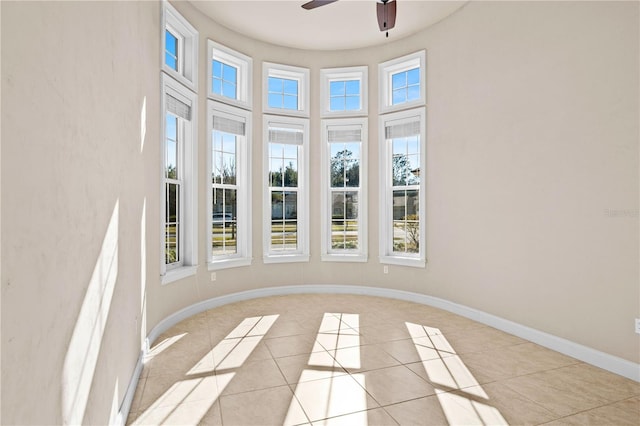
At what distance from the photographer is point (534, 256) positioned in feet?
11.4

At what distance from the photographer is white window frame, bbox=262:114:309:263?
5.13 meters

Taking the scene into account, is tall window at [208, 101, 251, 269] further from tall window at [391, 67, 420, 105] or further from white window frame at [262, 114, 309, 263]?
tall window at [391, 67, 420, 105]

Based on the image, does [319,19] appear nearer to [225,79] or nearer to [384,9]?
[384,9]

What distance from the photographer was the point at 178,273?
3.93 m

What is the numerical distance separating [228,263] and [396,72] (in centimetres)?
362

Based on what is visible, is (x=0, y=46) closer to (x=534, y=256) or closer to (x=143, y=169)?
(x=143, y=169)

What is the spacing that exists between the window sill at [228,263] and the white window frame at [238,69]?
2.08 m

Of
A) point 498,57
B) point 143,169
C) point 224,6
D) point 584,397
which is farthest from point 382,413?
point 224,6

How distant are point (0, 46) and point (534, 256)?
395cm

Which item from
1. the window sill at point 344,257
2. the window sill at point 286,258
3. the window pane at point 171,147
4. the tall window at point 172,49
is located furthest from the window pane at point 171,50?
the window sill at point 344,257

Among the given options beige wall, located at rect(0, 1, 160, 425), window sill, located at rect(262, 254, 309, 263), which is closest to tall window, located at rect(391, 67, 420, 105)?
window sill, located at rect(262, 254, 309, 263)

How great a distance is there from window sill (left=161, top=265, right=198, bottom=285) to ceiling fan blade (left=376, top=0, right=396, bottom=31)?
3.32m

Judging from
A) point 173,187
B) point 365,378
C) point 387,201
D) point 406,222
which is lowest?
point 365,378

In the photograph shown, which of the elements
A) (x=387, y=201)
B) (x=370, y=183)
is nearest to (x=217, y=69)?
(x=370, y=183)
